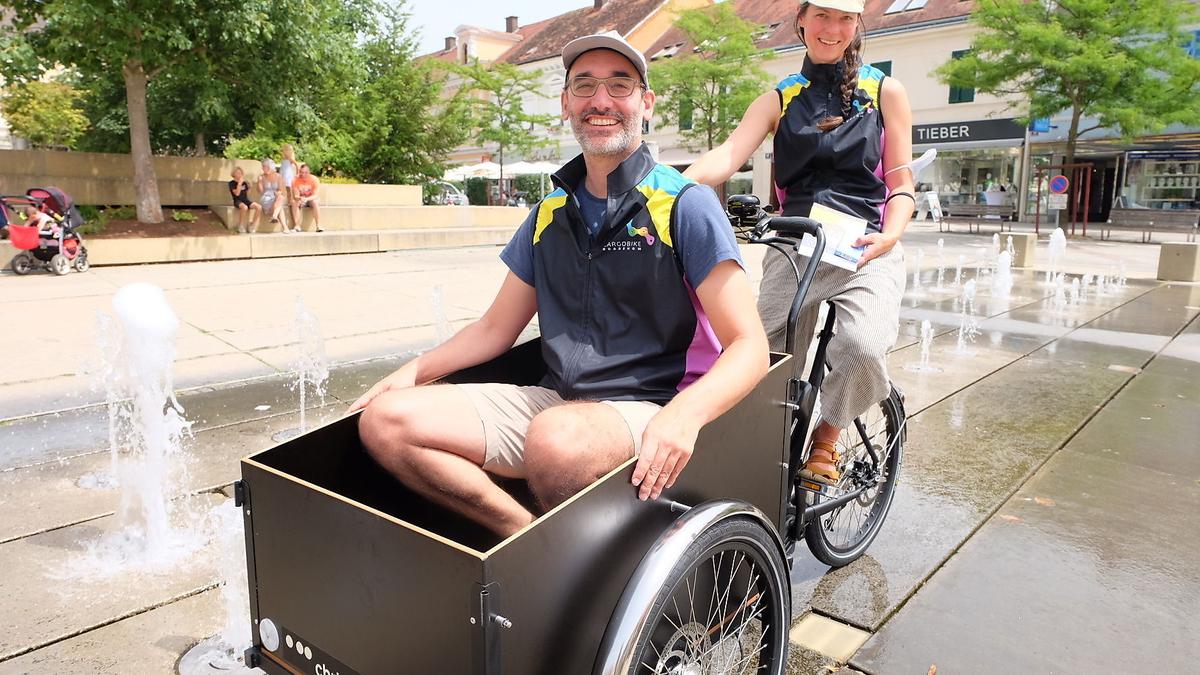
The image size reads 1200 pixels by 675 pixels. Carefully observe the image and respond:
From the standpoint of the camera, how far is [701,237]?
1893mm

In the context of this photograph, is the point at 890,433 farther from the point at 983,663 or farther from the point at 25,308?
the point at 25,308

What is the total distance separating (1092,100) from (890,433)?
21.4 m

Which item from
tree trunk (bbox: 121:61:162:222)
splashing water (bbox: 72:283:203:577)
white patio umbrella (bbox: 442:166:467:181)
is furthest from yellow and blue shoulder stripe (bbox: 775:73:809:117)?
white patio umbrella (bbox: 442:166:467:181)

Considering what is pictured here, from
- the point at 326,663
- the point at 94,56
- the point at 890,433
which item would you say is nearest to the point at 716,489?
the point at 326,663

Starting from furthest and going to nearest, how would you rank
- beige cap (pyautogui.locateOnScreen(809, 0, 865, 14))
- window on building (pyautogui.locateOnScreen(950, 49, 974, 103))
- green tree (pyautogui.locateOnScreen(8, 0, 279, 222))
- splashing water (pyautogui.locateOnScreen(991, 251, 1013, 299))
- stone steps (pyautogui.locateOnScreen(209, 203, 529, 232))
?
window on building (pyautogui.locateOnScreen(950, 49, 974, 103)), stone steps (pyautogui.locateOnScreen(209, 203, 529, 232)), green tree (pyautogui.locateOnScreen(8, 0, 279, 222)), splashing water (pyautogui.locateOnScreen(991, 251, 1013, 299)), beige cap (pyautogui.locateOnScreen(809, 0, 865, 14))

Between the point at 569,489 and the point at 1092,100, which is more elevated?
the point at 1092,100

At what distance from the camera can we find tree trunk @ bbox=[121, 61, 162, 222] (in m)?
12.5

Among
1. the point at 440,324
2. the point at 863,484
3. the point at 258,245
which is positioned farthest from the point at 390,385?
the point at 258,245

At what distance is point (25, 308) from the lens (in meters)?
7.71

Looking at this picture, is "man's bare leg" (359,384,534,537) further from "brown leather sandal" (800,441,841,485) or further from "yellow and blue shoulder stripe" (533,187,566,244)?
"brown leather sandal" (800,441,841,485)

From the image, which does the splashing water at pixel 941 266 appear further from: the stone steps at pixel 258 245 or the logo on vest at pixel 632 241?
the logo on vest at pixel 632 241

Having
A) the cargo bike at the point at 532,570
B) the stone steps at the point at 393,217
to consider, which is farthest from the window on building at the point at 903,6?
the cargo bike at the point at 532,570

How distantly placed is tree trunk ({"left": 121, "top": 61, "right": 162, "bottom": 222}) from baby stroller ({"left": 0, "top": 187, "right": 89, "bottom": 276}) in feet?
7.91

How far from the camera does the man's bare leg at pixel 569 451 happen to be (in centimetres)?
160
